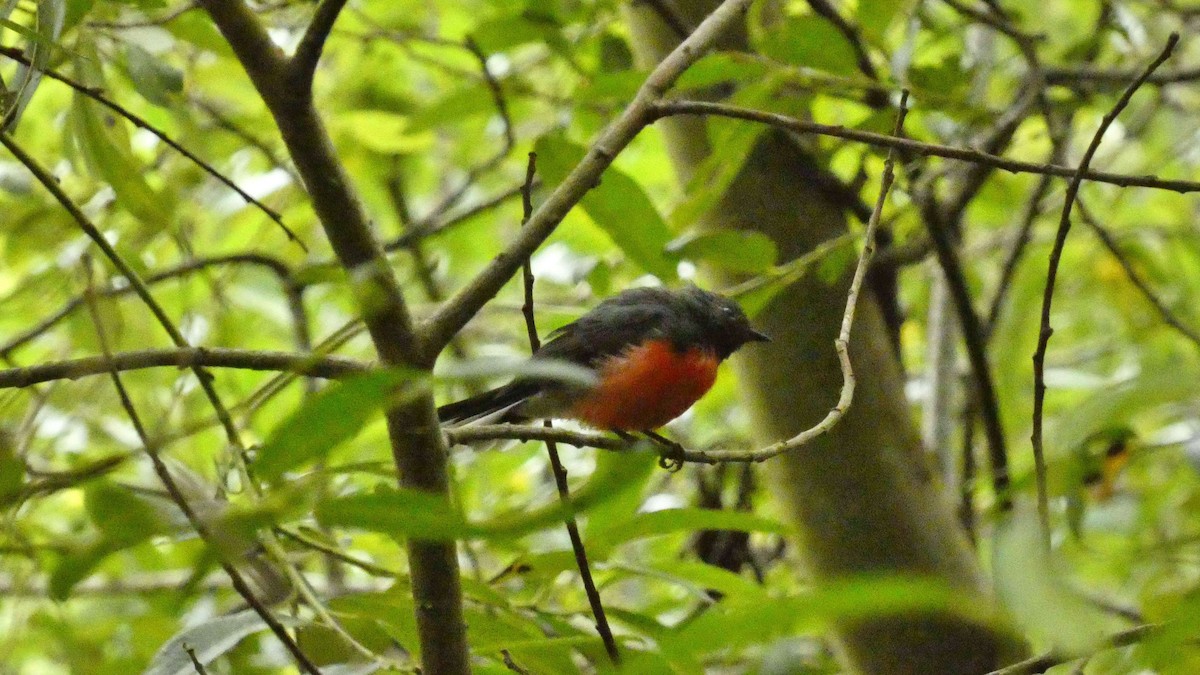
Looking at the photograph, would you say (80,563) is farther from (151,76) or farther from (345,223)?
(151,76)

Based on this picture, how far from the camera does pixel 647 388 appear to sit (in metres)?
2.99

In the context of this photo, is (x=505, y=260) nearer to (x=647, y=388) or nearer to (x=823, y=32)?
(x=823, y=32)

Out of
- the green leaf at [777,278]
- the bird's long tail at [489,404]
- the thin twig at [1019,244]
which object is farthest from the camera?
the thin twig at [1019,244]

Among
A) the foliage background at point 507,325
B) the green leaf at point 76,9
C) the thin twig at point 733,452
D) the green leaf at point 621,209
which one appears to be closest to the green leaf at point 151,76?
the foliage background at point 507,325

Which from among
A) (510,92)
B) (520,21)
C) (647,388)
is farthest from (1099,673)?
(510,92)

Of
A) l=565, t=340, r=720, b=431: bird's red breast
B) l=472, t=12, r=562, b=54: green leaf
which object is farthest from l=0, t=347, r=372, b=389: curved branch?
l=565, t=340, r=720, b=431: bird's red breast

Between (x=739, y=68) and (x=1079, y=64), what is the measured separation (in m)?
1.84

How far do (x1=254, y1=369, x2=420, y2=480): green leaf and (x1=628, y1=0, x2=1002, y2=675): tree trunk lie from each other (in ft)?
5.84

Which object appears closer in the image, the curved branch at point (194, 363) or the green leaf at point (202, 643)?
the curved branch at point (194, 363)

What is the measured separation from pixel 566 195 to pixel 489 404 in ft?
5.16

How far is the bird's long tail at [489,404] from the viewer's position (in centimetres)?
292

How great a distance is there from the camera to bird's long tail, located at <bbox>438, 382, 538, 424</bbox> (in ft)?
9.57

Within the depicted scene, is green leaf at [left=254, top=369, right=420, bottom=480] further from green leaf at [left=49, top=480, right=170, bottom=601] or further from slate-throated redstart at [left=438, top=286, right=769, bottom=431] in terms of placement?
slate-throated redstart at [left=438, top=286, right=769, bottom=431]

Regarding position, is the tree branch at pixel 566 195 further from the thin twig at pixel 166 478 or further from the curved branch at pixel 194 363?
the thin twig at pixel 166 478
